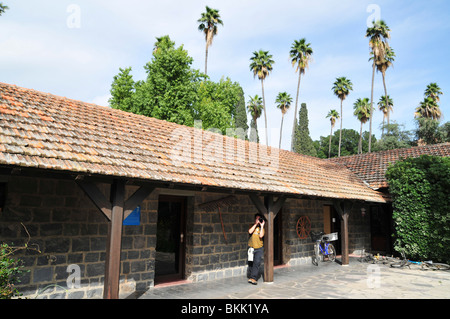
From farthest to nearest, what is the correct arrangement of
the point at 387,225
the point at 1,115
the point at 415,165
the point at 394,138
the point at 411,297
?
the point at 394,138 < the point at 387,225 < the point at 415,165 < the point at 411,297 < the point at 1,115

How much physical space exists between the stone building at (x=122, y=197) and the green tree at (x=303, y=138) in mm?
37482

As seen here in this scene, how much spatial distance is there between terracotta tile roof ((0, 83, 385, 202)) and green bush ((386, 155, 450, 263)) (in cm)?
178

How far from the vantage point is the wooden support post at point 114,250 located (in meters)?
4.80

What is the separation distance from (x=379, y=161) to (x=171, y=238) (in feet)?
39.8

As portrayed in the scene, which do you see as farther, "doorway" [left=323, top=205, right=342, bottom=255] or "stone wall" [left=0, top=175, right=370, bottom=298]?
"doorway" [left=323, top=205, right=342, bottom=255]

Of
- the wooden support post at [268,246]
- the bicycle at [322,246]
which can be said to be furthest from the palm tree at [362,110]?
the wooden support post at [268,246]

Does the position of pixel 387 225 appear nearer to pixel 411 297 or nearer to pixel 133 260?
pixel 411 297

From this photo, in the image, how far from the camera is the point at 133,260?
655 cm

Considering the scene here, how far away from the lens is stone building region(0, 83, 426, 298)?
4887 millimetres

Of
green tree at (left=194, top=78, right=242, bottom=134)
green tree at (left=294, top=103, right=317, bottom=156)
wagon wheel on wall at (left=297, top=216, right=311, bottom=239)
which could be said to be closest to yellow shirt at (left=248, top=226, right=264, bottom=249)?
wagon wheel on wall at (left=297, top=216, right=311, bottom=239)

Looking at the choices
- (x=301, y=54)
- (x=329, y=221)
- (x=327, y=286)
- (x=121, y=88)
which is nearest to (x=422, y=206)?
(x=329, y=221)

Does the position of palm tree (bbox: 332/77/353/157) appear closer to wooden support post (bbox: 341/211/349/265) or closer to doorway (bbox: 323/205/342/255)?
doorway (bbox: 323/205/342/255)
